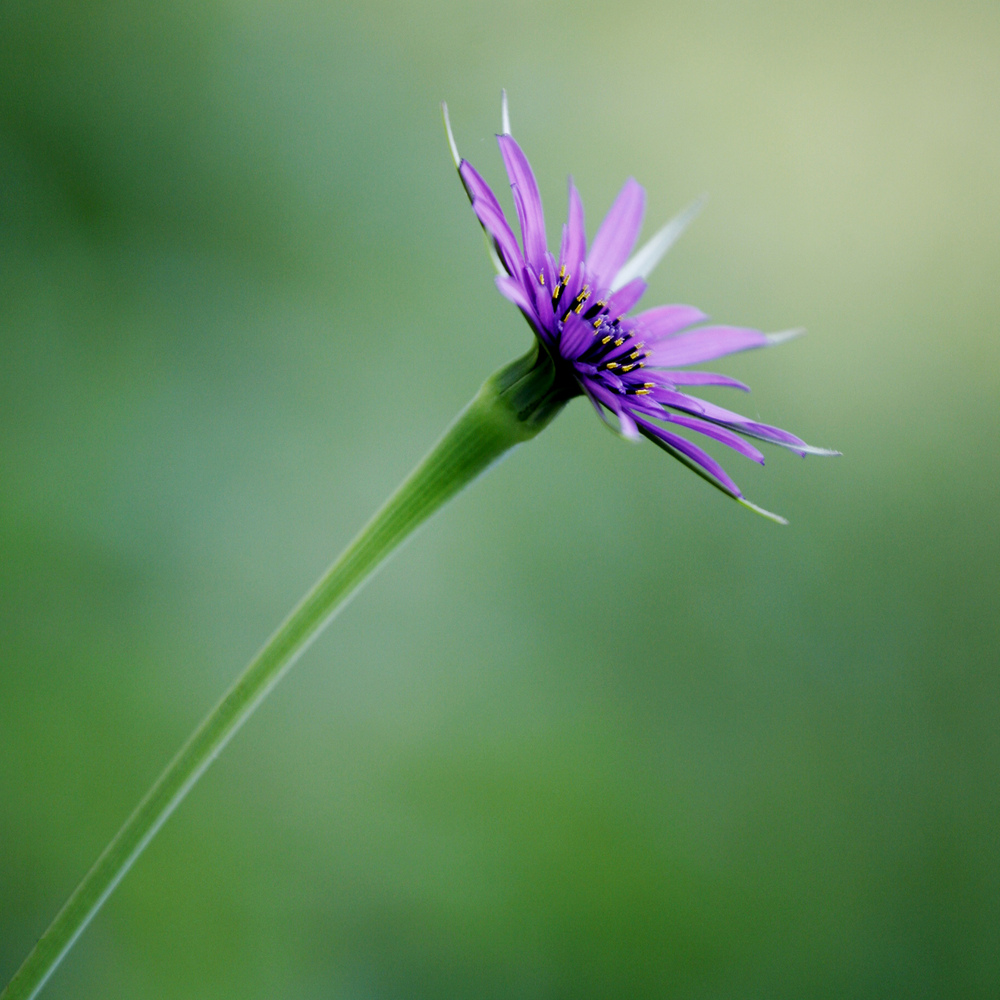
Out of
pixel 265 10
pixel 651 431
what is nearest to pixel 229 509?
pixel 265 10

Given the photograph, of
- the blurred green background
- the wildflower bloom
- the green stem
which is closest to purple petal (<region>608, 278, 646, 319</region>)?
the wildflower bloom

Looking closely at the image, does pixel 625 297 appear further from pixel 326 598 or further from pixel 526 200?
pixel 326 598

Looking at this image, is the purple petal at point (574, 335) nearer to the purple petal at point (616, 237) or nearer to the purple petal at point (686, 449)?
the purple petal at point (686, 449)

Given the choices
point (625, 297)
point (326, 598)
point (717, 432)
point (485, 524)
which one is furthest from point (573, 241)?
point (485, 524)

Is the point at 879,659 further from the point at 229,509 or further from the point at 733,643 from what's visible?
the point at 229,509

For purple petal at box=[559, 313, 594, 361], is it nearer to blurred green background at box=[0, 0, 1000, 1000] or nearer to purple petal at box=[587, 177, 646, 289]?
purple petal at box=[587, 177, 646, 289]

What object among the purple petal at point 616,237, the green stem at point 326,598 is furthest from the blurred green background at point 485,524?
the purple petal at point 616,237
